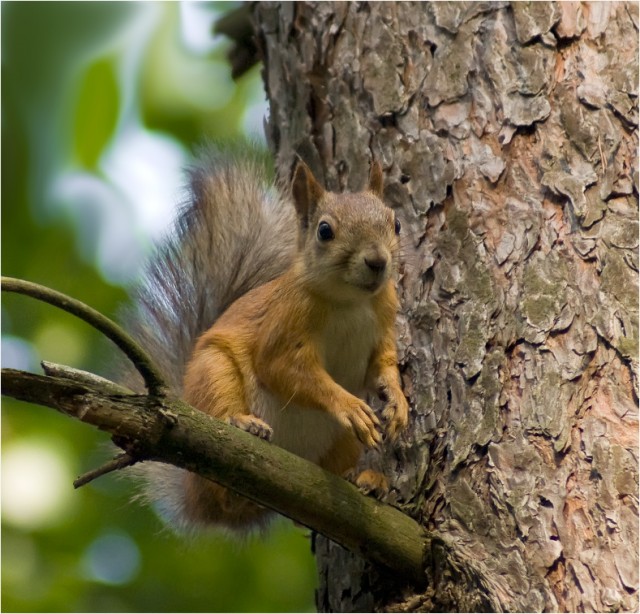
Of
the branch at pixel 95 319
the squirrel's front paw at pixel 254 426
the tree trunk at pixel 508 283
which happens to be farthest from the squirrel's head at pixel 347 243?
the branch at pixel 95 319

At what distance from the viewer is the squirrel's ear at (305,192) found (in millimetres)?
2389

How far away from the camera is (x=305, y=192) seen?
242cm

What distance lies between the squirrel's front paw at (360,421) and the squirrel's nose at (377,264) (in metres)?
0.33

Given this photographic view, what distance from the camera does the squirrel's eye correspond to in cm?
227

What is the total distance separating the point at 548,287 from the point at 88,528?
1533 mm

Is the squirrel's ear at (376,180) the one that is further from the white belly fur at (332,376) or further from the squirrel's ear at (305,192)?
the white belly fur at (332,376)

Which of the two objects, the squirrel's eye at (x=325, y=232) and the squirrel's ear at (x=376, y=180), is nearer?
the squirrel's eye at (x=325, y=232)

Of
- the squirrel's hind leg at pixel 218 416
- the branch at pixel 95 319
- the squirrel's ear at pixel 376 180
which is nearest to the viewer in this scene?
the branch at pixel 95 319

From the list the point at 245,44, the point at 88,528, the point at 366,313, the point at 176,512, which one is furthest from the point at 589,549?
the point at 245,44

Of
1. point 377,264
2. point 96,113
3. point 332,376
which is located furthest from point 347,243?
point 96,113

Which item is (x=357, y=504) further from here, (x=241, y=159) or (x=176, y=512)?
(x=241, y=159)

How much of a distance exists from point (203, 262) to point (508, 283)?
969 millimetres

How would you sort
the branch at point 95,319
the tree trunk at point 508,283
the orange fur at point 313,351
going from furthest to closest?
the orange fur at point 313,351, the tree trunk at point 508,283, the branch at point 95,319

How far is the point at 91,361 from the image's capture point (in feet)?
8.73
